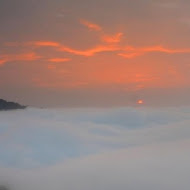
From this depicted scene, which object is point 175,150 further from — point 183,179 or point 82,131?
point 82,131

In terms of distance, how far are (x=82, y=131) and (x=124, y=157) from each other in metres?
9.00

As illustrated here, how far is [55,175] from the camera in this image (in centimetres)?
3095

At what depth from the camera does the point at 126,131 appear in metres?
45.1

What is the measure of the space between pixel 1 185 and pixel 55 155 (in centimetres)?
1070

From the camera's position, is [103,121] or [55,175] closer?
[55,175]

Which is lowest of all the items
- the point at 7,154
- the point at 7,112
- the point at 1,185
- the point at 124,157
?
the point at 1,185

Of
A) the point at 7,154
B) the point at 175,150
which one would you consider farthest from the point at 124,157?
the point at 7,154

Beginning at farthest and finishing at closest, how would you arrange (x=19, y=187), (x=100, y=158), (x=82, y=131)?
(x=82, y=131)
(x=100, y=158)
(x=19, y=187)

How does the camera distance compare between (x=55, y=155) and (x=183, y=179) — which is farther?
(x=55, y=155)

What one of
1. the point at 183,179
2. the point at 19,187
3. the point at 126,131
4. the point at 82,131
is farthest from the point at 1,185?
the point at 126,131

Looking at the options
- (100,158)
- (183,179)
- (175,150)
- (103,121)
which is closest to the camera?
(183,179)

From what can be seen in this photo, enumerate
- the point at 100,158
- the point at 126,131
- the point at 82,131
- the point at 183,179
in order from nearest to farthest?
the point at 183,179 → the point at 100,158 → the point at 82,131 → the point at 126,131

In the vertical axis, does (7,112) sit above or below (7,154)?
above

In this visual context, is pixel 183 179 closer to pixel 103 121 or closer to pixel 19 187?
pixel 19 187
